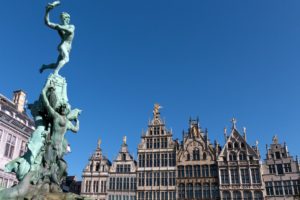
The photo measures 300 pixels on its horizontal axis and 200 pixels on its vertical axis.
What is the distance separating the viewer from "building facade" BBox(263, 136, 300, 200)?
38.6 metres

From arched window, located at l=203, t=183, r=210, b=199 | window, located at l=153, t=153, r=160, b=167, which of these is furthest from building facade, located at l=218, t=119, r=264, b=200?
window, located at l=153, t=153, r=160, b=167

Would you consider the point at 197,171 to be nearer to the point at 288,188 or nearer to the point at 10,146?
the point at 288,188

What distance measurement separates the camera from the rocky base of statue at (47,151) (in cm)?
1213

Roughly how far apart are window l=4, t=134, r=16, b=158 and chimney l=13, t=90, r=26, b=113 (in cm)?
861

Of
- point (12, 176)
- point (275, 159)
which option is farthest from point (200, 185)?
point (12, 176)

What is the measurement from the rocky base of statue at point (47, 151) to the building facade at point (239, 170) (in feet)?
97.6

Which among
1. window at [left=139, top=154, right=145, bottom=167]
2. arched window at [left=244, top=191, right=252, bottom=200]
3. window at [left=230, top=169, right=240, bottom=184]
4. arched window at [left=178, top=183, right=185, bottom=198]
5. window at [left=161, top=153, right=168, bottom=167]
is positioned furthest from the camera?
window at [left=139, top=154, right=145, bottom=167]

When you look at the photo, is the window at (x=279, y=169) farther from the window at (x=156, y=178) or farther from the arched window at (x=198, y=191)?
Answer: the window at (x=156, y=178)

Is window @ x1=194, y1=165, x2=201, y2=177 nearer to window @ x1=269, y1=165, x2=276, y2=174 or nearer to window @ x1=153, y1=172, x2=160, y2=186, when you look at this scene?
window @ x1=153, y1=172, x2=160, y2=186

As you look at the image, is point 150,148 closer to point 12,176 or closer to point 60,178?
point 12,176

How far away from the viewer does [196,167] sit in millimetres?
42500

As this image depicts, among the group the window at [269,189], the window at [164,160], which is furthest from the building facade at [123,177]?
the window at [269,189]

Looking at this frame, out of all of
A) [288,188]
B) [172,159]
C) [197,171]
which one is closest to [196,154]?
[197,171]

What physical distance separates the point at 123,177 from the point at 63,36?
31.4 m
